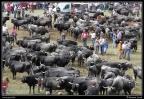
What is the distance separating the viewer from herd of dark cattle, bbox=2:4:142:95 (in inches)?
779

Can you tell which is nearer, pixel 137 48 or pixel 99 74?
pixel 99 74

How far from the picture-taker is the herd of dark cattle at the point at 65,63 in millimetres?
19797

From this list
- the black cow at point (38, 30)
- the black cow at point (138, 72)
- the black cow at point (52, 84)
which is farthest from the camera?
the black cow at point (38, 30)

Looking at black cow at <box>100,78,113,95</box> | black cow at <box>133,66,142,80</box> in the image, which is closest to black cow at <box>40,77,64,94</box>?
black cow at <box>100,78,113,95</box>

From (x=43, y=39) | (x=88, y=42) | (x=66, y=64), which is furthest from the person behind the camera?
(x=88, y=42)

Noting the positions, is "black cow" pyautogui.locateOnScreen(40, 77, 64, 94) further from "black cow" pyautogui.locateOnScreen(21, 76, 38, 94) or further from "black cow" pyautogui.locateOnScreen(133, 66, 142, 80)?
"black cow" pyautogui.locateOnScreen(133, 66, 142, 80)

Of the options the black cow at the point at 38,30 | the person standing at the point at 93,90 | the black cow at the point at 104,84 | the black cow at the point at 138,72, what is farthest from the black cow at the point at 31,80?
the black cow at the point at 38,30

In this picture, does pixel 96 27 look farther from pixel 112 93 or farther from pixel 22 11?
pixel 112 93

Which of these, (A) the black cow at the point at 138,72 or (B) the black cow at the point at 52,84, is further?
(A) the black cow at the point at 138,72

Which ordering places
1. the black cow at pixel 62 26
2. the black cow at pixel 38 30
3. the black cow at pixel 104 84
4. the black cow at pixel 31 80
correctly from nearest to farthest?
1. the black cow at pixel 104 84
2. the black cow at pixel 31 80
3. the black cow at pixel 38 30
4. the black cow at pixel 62 26

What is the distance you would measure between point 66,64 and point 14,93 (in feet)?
18.8

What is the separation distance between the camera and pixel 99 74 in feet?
75.6

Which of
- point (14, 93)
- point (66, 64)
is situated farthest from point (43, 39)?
point (14, 93)

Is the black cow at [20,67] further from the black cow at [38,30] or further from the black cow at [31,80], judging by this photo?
the black cow at [38,30]
